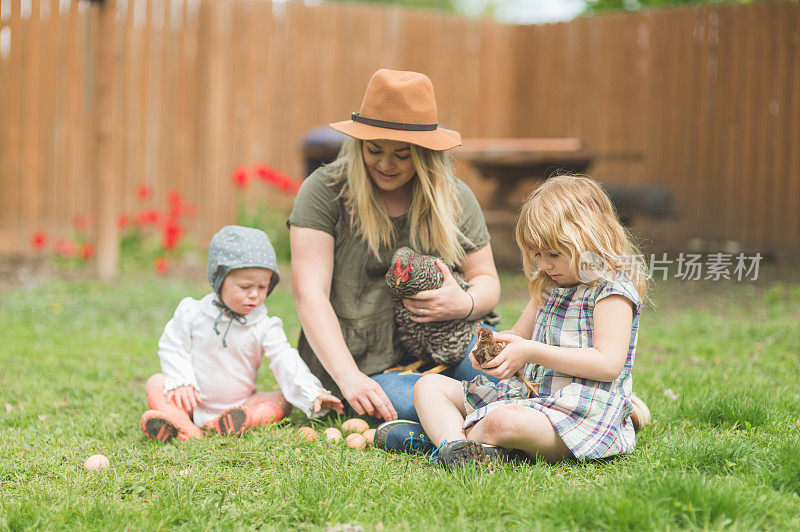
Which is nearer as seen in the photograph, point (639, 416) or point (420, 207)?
point (639, 416)

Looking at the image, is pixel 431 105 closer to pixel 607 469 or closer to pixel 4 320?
pixel 607 469

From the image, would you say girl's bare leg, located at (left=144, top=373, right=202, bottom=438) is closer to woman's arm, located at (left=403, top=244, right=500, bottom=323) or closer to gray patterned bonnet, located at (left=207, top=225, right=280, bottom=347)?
gray patterned bonnet, located at (left=207, top=225, right=280, bottom=347)

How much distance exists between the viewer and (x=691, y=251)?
924cm

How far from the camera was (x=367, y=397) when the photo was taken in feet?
9.33

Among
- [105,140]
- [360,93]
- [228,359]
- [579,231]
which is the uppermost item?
[360,93]

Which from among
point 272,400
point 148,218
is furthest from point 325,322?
point 148,218

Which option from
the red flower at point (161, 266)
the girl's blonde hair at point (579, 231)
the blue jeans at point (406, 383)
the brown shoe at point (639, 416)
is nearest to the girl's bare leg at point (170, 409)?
the blue jeans at point (406, 383)

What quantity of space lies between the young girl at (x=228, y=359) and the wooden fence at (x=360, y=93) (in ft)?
18.6

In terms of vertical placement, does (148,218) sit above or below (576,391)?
above

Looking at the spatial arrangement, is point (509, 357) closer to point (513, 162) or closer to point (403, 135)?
point (403, 135)

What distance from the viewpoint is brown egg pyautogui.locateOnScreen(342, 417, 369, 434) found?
114 inches

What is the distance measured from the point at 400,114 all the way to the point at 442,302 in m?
0.74

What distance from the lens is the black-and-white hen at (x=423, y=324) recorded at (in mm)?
2912

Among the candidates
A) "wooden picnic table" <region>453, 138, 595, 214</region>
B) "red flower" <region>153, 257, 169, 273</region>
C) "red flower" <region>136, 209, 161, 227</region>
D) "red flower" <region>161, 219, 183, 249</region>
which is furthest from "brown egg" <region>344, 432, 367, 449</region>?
"red flower" <region>136, 209, 161, 227</region>
